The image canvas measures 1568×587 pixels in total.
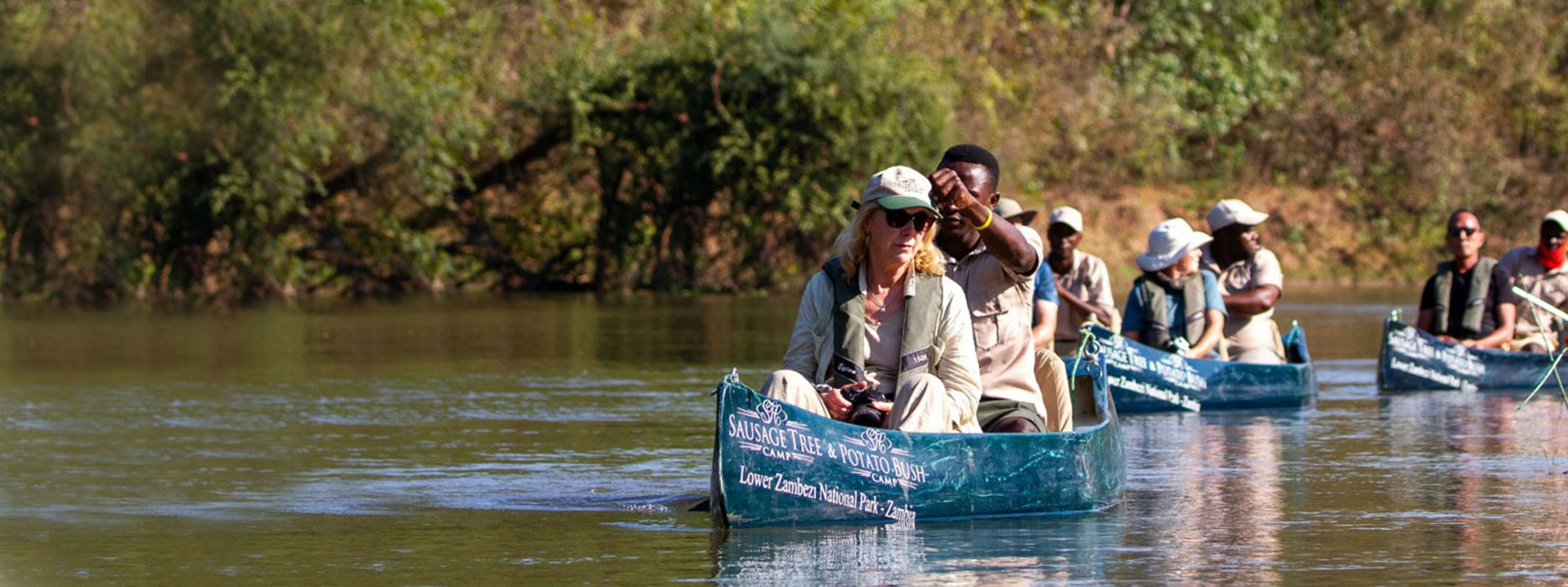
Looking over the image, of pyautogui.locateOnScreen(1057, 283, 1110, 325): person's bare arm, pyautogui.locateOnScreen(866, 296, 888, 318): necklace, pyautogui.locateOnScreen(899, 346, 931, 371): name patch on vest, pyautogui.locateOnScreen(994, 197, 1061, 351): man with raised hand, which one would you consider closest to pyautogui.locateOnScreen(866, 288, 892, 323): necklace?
pyautogui.locateOnScreen(866, 296, 888, 318): necklace

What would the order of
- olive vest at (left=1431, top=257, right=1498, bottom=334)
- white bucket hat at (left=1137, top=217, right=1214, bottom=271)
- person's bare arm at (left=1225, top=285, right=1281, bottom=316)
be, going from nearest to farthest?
white bucket hat at (left=1137, top=217, right=1214, bottom=271)
person's bare arm at (left=1225, top=285, right=1281, bottom=316)
olive vest at (left=1431, top=257, right=1498, bottom=334)

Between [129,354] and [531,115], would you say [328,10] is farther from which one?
[129,354]

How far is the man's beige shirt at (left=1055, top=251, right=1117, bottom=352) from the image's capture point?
15.5m

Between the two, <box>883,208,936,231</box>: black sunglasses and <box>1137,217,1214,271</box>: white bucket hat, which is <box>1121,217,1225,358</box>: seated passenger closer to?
<box>1137,217,1214,271</box>: white bucket hat

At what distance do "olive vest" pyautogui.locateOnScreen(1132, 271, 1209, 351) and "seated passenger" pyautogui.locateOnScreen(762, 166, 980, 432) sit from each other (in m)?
6.41

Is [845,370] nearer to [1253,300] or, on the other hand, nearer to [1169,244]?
[1169,244]

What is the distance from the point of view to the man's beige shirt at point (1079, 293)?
15547mm

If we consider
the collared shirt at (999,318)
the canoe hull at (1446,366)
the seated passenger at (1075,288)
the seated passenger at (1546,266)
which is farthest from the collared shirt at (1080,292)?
the collared shirt at (999,318)

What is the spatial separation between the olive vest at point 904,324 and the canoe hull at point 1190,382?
19.1 ft

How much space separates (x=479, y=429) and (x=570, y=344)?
885cm

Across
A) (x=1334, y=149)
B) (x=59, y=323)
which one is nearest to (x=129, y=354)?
(x=59, y=323)

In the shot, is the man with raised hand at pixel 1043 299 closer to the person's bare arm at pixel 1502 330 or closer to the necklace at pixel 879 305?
the necklace at pixel 879 305

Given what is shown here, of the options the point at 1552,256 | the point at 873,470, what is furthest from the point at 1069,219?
the point at 873,470

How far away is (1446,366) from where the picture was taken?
17016mm
